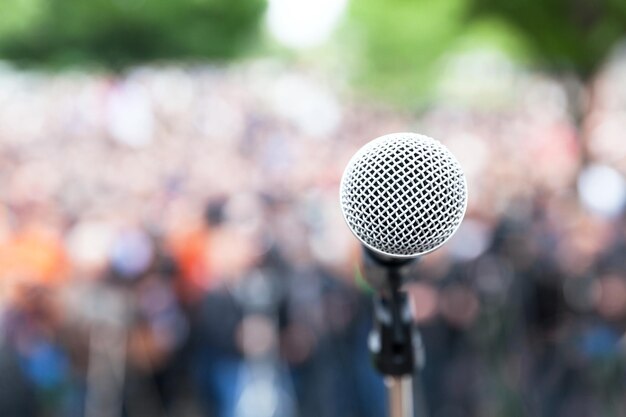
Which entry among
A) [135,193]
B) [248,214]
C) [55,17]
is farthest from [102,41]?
[248,214]

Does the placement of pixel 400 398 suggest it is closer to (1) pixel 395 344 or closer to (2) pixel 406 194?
(1) pixel 395 344

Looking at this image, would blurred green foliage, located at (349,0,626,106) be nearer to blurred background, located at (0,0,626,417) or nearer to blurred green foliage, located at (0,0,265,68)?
blurred background, located at (0,0,626,417)

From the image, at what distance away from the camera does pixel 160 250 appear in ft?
17.8

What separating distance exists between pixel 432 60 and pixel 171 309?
39.8 feet

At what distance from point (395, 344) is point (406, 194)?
46 centimetres

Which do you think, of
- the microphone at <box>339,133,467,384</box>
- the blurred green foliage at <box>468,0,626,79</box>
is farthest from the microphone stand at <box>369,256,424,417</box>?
the blurred green foliage at <box>468,0,626,79</box>

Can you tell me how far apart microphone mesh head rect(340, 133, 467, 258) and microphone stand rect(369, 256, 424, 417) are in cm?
27

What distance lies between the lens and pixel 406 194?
4.51ft

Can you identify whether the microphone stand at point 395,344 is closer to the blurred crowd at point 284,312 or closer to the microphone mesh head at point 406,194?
the microphone mesh head at point 406,194

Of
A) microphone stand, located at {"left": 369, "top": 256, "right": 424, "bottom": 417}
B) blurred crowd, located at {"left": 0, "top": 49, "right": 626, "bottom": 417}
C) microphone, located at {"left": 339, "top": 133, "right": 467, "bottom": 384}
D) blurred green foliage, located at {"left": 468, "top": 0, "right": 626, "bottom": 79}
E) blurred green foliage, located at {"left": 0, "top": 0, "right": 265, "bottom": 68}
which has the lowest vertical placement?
blurred crowd, located at {"left": 0, "top": 49, "right": 626, "bottom": 417}

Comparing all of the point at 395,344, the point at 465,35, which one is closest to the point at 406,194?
the point at 395,344

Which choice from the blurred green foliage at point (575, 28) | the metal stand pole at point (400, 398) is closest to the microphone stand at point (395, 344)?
the metal stand pole at point (400, 398)

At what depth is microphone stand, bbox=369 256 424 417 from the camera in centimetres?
166

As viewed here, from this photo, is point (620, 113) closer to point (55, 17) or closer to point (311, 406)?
point (311, 406)
